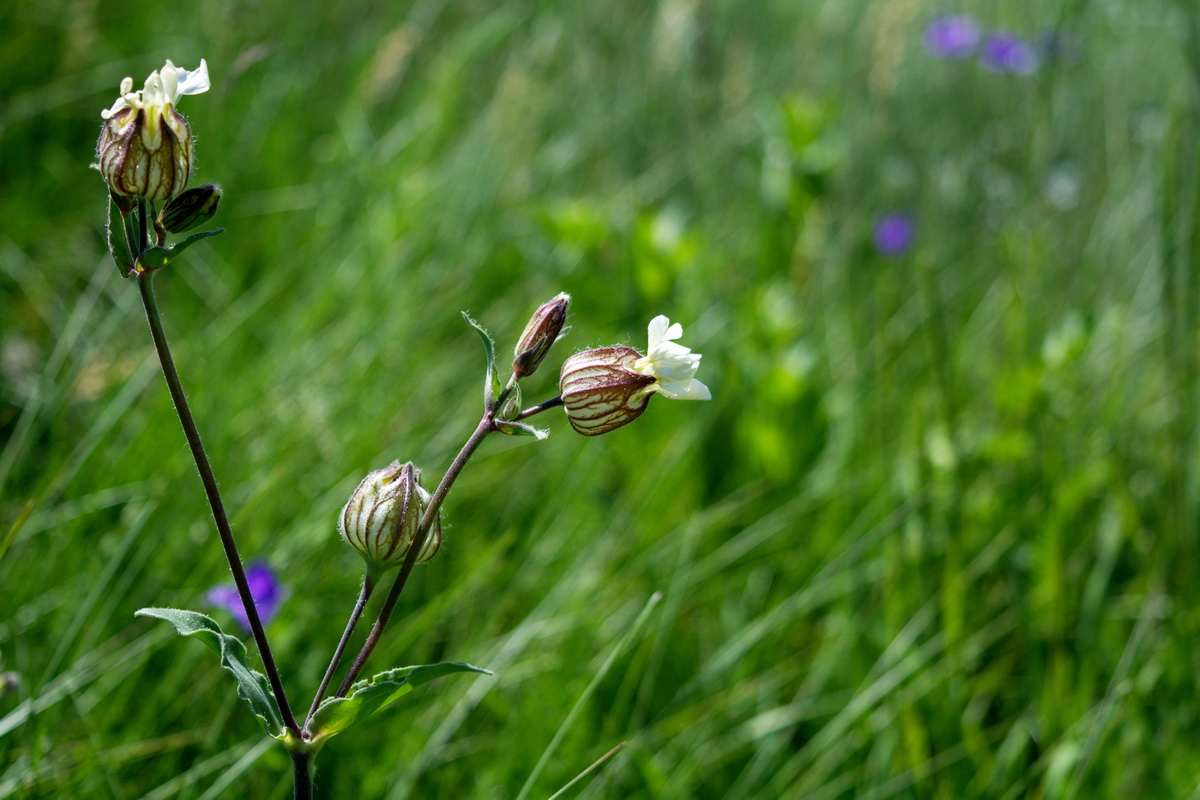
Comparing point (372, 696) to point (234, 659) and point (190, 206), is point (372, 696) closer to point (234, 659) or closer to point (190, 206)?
point (234, 659)

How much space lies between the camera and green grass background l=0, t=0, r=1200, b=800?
1.42 meters

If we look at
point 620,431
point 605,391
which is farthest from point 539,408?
point 620,431

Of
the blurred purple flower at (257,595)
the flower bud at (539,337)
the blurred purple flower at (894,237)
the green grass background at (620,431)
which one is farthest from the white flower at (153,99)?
the blurred purple flower at (894,237)

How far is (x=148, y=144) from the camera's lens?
786mm

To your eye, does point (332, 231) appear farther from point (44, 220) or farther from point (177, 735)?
point (177, 735)

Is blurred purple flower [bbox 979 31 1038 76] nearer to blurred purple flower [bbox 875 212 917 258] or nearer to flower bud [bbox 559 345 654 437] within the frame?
blurred purple flower [bbox 875 212 917 258]

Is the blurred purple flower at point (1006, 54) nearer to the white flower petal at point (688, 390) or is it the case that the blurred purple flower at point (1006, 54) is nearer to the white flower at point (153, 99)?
the white flower petal at point (688, 390)

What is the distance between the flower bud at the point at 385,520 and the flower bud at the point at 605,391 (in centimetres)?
15

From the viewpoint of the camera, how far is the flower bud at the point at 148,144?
787 mm

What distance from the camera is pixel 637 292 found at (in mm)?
2352

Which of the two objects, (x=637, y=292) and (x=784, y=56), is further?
(x=784, y=56)

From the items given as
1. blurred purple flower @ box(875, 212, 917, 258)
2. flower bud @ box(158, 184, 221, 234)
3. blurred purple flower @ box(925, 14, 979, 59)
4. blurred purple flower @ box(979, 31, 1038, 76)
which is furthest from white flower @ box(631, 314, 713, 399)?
blurred purple flower @ box(925, 14, 979, 59)

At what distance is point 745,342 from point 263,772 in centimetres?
141

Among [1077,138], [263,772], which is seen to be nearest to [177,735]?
[263,772]
